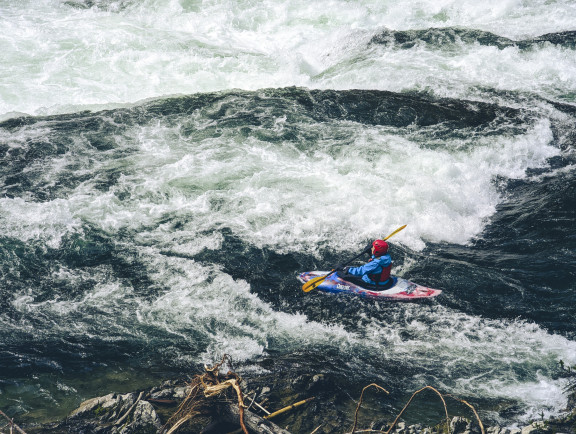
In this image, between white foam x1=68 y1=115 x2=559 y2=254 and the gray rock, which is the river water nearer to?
white foam x1=68 y1=115 x2=559 y2=254

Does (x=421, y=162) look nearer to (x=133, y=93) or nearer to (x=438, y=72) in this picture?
(x=438, y=72)

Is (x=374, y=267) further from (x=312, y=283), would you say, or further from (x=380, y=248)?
(x=312, y=283)

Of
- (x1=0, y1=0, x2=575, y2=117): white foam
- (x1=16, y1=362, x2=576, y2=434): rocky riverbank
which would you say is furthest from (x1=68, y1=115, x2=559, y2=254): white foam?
(x1=16, y1=362, x2=576, y2=434): rocky riverbank

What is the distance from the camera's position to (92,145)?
35.3 feet

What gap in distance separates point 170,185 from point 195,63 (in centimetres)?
594

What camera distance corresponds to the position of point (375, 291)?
7512mm

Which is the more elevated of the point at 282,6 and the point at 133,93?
the point at 282,6

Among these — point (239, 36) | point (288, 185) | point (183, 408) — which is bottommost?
point (288, 185)

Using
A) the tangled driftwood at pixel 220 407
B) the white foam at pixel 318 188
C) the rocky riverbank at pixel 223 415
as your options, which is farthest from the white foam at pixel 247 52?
the tangled driftwood at pixel 220 407

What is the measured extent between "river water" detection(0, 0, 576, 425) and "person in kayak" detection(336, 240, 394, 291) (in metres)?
0.36

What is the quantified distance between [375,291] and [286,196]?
9.40 ft

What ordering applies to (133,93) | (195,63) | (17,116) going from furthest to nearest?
(195,63) < (133,93) < (17,116)

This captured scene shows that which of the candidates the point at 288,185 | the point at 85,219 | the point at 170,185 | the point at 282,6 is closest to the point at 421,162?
the point at 288,185

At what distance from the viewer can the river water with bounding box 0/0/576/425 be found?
6.27m
